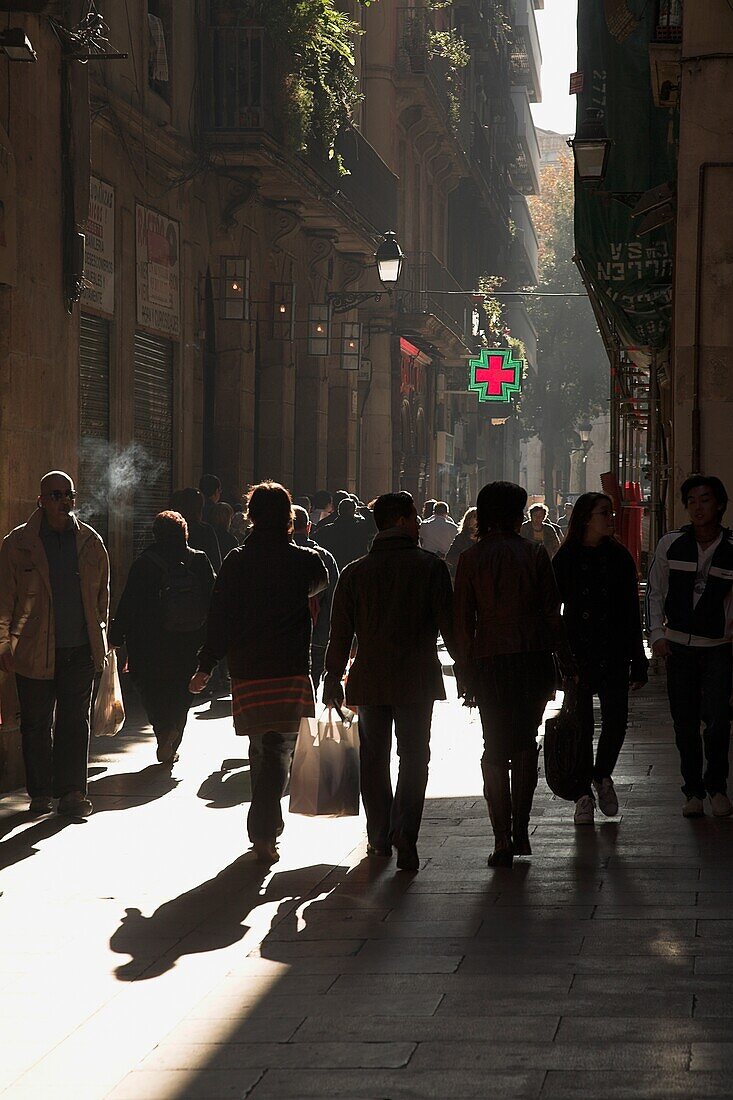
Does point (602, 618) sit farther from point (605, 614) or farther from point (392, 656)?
point (392, 656)

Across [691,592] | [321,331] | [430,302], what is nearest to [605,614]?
[691,592]

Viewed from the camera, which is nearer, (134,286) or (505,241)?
(134,286)

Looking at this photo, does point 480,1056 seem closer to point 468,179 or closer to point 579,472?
point 468,179

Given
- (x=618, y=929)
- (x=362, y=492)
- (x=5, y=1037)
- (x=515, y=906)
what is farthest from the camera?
(x=362, y=492)

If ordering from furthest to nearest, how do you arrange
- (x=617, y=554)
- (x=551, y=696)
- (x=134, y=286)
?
(x=134, y=286) < (x=617, y=554) < (x=551, y=696)

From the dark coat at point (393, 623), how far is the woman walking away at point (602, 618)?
998 mm

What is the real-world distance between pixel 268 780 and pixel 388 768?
0.54 metres

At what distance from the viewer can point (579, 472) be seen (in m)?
104

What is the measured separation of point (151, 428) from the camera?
18500 mm

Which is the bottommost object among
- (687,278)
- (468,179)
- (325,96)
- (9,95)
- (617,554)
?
(617,554)

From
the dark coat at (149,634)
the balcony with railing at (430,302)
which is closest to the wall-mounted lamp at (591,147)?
the dark coat at (149,634)

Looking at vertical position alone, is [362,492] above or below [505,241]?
below

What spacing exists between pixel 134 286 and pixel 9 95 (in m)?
6.30

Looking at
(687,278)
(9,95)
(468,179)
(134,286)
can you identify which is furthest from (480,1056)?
(468,179)
